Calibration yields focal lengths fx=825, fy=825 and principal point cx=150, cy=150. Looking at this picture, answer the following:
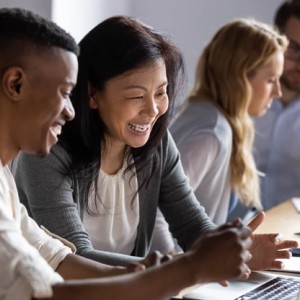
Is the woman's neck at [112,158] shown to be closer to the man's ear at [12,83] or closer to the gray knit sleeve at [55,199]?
the gray knit sleeve at [55,199]

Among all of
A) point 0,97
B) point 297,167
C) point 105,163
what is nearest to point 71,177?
point 105,163

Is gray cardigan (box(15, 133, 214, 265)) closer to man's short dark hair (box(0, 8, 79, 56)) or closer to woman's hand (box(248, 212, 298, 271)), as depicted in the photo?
woman's hand (box(248, 212, 298, 271))

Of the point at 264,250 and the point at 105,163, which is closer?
the point at 264,250

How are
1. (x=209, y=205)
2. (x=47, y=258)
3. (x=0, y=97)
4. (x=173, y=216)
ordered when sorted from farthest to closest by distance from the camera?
(x=209, y=205)
(x=173, y=216)
(x=47, y=258)
(x=0, y=97)

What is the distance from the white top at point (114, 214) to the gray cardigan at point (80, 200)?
28 millimetres

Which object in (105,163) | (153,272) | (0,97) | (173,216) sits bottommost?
(173,216)

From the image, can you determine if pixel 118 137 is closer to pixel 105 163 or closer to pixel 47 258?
pixel 105 163

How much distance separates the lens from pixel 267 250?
1739 millimetres

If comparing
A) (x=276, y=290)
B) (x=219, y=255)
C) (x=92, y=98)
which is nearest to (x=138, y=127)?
(x=92, y=98)

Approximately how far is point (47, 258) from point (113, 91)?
0.48m

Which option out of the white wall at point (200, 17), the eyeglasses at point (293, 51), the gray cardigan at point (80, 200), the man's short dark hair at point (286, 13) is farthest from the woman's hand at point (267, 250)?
the white wall at point (200, 17)

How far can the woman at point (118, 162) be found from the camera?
173cm

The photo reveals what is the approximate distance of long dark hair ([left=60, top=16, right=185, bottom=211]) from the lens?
1.74 m

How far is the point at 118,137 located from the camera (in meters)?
1.88
